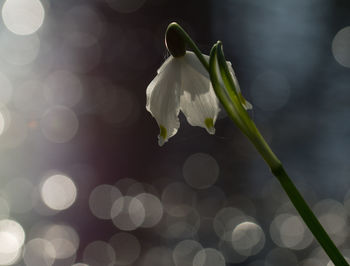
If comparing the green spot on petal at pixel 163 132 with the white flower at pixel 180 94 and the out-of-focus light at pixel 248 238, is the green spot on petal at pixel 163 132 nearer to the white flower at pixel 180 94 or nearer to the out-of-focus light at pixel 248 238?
the white flower at pixel 180 94

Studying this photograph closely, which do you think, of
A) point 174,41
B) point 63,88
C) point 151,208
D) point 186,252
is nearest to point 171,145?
point 151,208

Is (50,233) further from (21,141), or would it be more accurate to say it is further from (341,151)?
(341,151)

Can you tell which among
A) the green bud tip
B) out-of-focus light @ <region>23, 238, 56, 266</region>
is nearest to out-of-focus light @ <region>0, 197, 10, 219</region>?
out-of-focus light @ <region>23, 238, 56, 266</region>

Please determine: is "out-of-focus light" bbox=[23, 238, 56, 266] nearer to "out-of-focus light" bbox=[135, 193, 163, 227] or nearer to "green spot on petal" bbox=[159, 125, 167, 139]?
"out-of-focus light" bbox=[135, 193, 163, 227]

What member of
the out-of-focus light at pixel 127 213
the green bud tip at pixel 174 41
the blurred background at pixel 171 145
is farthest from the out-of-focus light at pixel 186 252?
the green bud tip at pixel 174 41

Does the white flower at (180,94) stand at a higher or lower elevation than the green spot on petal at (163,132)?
higher
